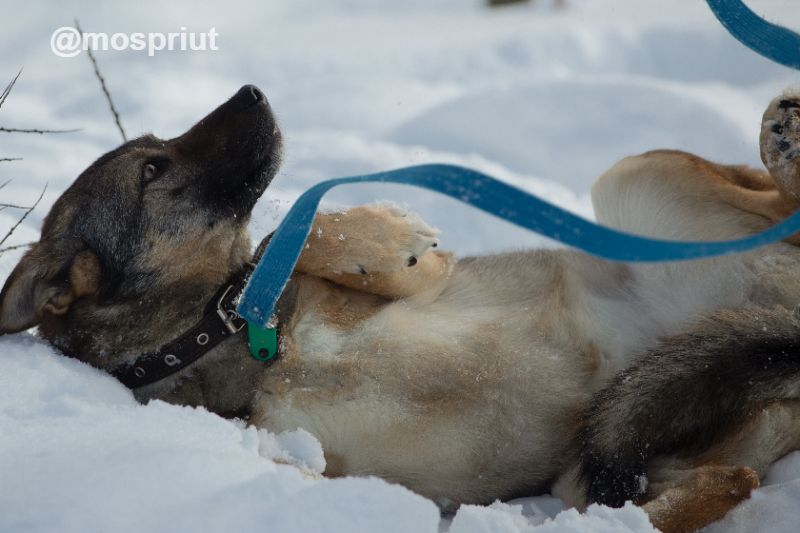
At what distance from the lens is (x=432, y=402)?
2.78m

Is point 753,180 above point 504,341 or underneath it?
above

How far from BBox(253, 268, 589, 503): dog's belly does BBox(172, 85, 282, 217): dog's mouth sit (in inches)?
22.5

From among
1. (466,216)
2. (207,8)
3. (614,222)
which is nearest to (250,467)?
(614,222)

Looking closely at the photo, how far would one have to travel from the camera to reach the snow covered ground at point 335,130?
1.85 m

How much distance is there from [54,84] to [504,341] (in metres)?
6.58

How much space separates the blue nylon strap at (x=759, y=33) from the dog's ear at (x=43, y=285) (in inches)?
95.6

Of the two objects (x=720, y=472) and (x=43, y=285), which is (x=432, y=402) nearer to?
(x=720, y=472)

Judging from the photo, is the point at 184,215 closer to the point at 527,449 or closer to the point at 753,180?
Answer: the point at 527,449

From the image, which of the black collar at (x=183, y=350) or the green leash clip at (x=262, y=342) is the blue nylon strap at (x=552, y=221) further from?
the black collar at (x=183, y=350)

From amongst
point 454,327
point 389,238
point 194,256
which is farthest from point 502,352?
point 194,256

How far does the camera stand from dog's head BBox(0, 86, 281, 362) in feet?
9.76

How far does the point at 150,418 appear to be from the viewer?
2.23 m

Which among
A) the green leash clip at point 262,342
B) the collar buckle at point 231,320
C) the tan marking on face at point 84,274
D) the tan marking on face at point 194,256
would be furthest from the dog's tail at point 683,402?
the tan marking on face at point 84,274

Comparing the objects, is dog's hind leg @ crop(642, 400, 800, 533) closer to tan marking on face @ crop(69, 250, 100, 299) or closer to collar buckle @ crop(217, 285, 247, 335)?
collar buckle @ crop(217, 285, 247, 335)
